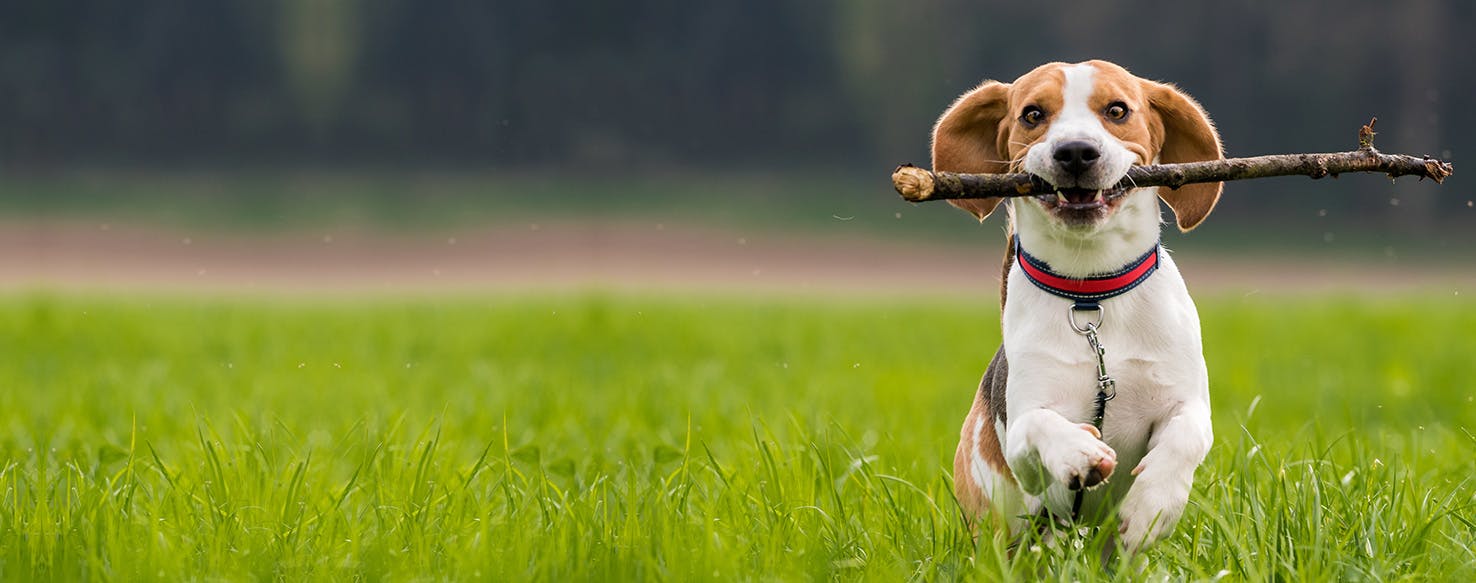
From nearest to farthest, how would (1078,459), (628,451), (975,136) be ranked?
1. (1078,459)
2. (975,136)
3. (628,451)

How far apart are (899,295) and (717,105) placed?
12.0 meters

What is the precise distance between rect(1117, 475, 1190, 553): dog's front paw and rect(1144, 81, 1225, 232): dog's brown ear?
83 cm

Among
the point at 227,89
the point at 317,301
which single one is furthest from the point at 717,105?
the point at 317,301

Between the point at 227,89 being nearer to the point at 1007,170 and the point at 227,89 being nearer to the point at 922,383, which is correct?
the point at 922,383

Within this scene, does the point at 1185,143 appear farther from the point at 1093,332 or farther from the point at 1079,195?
the point at 1093,332

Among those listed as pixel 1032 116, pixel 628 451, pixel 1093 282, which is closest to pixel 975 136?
pixel 1032 116

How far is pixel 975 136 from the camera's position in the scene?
15.0 feet

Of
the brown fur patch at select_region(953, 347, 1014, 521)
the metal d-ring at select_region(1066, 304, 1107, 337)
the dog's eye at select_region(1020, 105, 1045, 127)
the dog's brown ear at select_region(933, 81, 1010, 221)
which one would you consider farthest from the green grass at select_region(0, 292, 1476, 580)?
the dog's eye at select_region(1020, 105, 1045, 127)

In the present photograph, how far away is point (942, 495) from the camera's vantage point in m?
4.90

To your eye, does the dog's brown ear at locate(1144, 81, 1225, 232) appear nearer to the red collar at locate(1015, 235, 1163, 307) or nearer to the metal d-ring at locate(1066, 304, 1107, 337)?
the red collar at locate(1015, 235, 1163, 307)

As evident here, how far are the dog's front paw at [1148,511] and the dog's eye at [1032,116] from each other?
3.38ft

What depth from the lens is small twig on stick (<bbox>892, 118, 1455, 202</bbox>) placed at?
379 cm

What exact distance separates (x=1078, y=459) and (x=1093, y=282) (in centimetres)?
59

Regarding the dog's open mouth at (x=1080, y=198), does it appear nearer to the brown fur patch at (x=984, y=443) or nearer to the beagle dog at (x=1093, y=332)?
the beagle dog at (x=1093, y=332)
